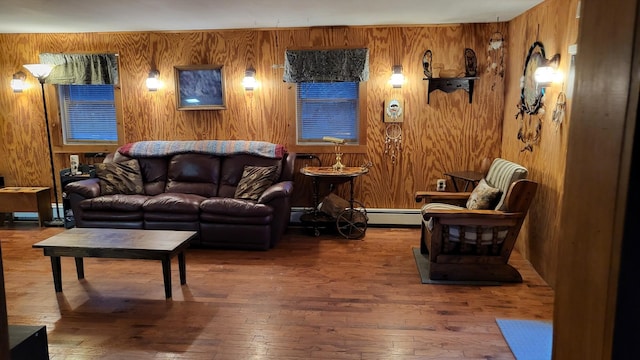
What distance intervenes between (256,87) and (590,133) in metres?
4.46

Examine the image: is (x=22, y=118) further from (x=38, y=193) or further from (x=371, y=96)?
(x=371, y=96)

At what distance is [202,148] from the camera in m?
4.97

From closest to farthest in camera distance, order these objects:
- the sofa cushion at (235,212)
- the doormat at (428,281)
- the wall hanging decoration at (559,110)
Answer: the wall hanging decoration at (559,110)
the doormat at (428,281)
the sofa cushion at (235,212)

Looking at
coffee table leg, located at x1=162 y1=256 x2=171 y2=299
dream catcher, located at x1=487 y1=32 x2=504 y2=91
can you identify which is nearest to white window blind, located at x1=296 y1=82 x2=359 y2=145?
dream catcher, located at x1=487 y1=32 x2=504 y2=91

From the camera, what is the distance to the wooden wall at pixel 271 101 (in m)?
4.78

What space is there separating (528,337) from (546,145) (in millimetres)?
1628

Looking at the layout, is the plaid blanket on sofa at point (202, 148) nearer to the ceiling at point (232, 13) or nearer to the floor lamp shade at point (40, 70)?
the floor lamp shade at point (40, 70)

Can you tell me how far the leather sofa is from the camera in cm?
421

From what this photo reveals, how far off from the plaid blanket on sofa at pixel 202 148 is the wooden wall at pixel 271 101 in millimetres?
207

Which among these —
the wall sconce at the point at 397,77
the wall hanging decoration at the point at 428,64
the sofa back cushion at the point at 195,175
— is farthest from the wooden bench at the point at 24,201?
the wall hanging decoration at the point at 428,64

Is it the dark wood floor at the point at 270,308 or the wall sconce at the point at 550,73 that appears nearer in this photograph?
the dark wood floor at the point at 270,308

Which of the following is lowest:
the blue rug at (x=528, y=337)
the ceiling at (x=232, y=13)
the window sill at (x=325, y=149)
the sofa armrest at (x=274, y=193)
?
the blue rug at (x=528, y=337)

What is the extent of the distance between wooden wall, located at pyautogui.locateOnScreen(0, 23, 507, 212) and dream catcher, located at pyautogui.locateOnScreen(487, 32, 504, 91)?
0.06 metres

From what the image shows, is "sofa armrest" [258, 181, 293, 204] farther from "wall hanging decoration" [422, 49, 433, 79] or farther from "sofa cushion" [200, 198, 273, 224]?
"wall hanging decoration" [422, 49, 433, 79]
